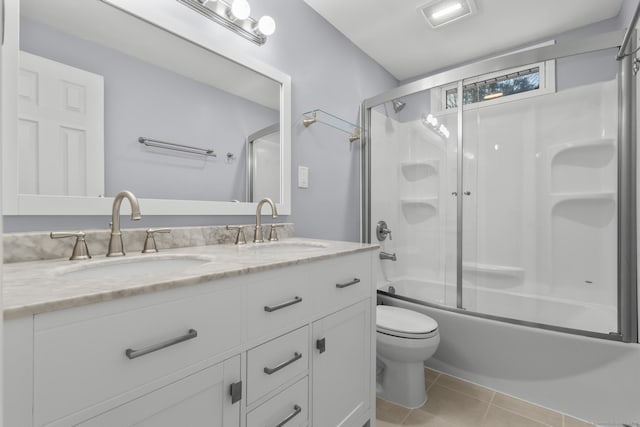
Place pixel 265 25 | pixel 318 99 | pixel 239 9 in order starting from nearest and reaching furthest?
1. pixel 239 9
2. pixel 265 25
3. pixel 318 99

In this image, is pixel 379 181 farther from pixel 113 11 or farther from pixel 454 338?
pixel 113 11

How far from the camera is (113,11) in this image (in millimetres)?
1158

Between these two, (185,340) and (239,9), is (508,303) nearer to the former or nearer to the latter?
(185,340)

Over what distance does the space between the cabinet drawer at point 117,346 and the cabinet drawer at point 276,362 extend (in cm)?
13

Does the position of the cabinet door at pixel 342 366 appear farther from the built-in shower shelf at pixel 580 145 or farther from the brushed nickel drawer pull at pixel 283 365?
the built-in shower shelf at pixel 580 145

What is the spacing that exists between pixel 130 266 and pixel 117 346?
470 millimetres

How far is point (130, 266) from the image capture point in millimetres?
1051

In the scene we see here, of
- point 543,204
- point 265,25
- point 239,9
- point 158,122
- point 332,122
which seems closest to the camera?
point 158,122

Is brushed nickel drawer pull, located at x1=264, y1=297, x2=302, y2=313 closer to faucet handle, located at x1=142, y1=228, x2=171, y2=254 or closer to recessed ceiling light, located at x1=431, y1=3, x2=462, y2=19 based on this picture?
faucet handle, located at x1=142, y1=228, x2=171, y2=254

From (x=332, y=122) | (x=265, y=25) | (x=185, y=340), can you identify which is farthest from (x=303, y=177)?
(x=185, y=340)

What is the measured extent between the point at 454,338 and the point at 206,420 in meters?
1.62

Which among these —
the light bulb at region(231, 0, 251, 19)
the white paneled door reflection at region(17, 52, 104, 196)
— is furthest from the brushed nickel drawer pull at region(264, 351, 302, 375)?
the light bulb at region(231, 0, 251, 19)

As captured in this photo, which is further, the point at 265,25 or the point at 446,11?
the point at 446,11

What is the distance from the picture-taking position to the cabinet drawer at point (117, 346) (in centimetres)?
57
